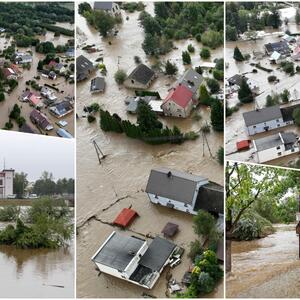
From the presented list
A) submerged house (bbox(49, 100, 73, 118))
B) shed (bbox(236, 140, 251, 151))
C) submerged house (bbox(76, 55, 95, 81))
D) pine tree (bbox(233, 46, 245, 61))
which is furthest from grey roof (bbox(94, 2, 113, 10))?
shed (bbox(236, 140, 251, 151))

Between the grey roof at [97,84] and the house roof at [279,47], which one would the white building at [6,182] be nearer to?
the grey roof at [97,84]

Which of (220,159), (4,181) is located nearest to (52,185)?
(4,181)

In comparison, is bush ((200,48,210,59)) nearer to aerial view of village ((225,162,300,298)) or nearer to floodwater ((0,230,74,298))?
aerial view of village ((225,162,300,298))

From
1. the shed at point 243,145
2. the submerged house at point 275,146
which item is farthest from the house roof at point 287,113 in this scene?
the shed at point 243,145

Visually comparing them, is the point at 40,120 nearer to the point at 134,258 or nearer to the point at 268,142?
the point at 134,258

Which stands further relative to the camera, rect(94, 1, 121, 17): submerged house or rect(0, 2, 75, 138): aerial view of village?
A: rect(94, 1, 121, 17): submerged house

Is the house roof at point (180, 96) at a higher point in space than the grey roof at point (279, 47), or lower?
lower
